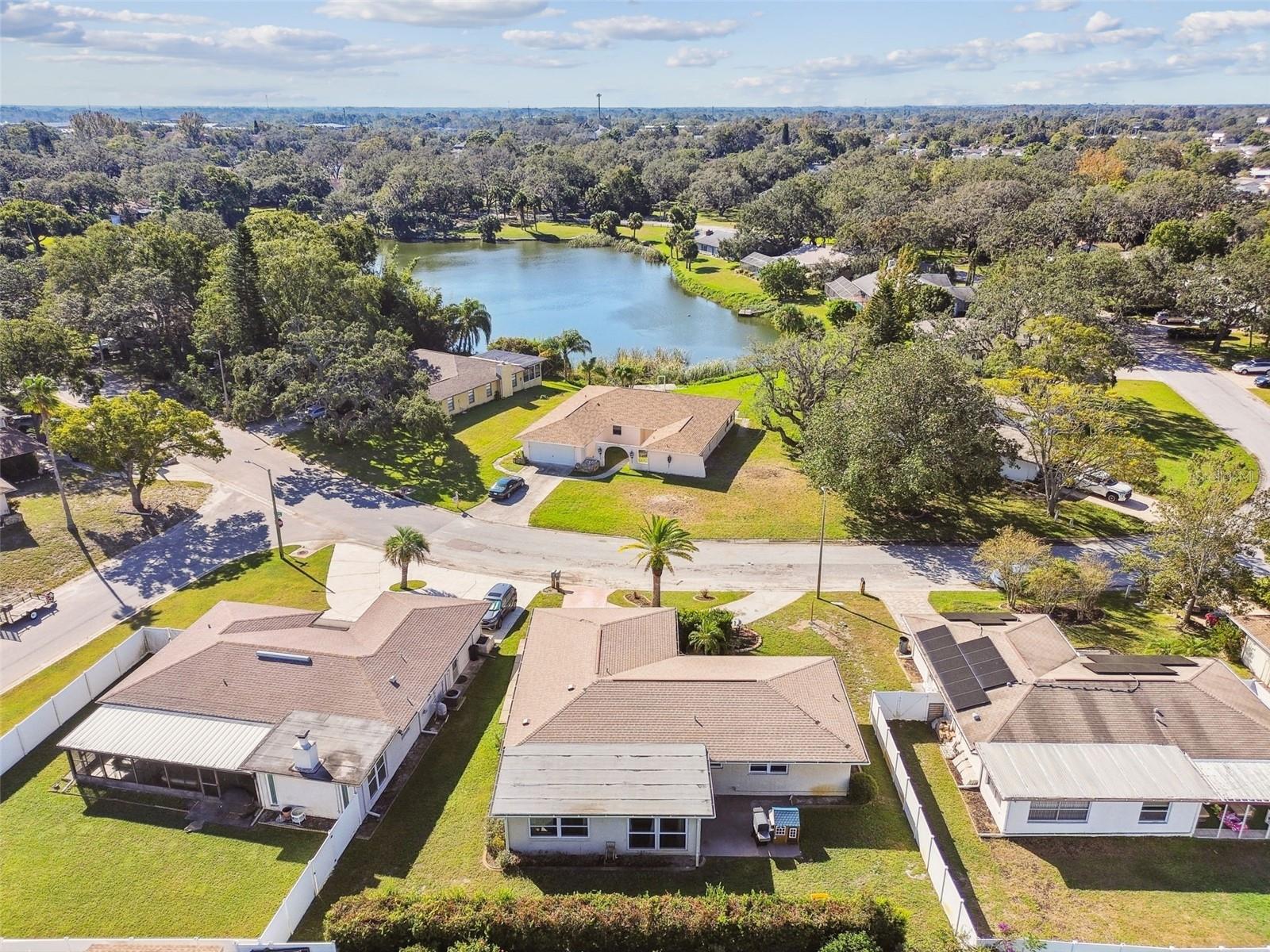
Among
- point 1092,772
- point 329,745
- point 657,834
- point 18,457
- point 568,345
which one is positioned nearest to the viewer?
point 657,834

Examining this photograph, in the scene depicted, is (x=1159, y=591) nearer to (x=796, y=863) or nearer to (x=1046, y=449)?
(x=1046, y=449)

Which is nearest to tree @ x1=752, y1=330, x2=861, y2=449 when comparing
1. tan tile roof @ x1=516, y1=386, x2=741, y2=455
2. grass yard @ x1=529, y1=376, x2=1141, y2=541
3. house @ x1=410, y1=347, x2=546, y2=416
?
tan tile roof @ x1=516, y1=386, x2=741, y2=455

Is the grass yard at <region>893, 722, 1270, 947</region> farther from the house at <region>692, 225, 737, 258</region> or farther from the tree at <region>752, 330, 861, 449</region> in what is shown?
the house at <region>692, 225, 737, 258</region>

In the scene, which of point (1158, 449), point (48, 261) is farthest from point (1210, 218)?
point (48, 261)

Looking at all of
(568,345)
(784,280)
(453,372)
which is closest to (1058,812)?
(453,372)

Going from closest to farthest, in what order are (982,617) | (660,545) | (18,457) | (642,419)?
(982,617), (660,545), (18,457), (642,419)

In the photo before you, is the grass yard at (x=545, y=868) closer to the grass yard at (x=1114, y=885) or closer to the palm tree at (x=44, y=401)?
the grass yard at (x=1114, y=885)

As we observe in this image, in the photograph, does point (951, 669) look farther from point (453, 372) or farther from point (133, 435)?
point (453, 372)
